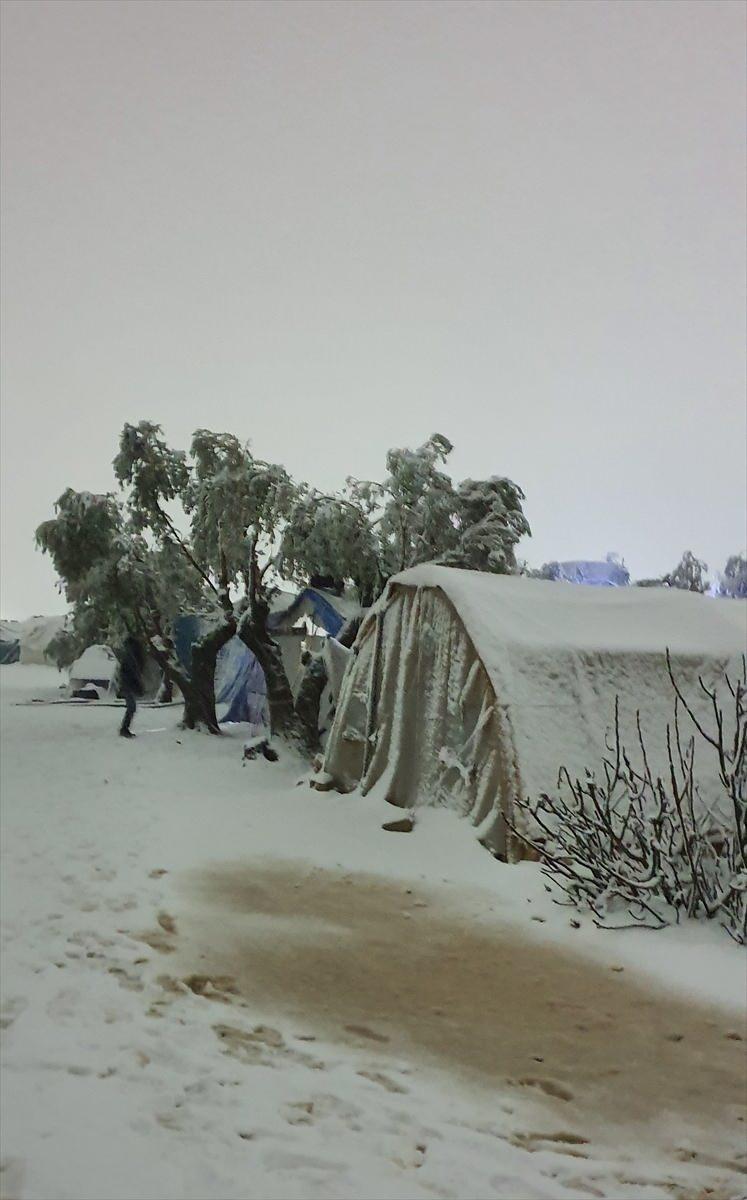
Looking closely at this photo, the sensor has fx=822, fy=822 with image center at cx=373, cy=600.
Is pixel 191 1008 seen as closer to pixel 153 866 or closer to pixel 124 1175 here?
pixel 124 1175

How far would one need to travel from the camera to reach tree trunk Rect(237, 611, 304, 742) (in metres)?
12.0

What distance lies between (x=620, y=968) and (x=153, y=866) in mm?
3569

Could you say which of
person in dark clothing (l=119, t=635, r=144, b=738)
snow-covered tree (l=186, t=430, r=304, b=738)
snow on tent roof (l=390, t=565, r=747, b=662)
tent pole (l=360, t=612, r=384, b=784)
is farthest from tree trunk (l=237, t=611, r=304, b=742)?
snow on tent roof (l=390, t=565, r=747, b=662)

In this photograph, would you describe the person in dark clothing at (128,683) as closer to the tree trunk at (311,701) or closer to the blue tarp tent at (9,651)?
the tree trunk at (311,701)

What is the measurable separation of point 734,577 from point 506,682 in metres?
17.9

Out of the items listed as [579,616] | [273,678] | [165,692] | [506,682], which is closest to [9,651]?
[165,692]

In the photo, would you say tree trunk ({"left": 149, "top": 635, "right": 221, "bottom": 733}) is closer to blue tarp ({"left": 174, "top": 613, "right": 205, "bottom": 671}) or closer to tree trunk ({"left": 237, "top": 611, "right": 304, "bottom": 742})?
tree trunk ({"left": 237, "top": 611, "right": 304, "bottom": 742})

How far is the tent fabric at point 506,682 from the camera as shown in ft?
21.8

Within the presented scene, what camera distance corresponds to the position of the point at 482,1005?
3924 millimetres

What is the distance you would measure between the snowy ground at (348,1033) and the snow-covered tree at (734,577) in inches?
681

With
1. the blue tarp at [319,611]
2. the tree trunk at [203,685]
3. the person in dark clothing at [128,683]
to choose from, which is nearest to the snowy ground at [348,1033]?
the person in dark clothing at [128,683]

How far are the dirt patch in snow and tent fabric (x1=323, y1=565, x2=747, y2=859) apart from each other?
1597 mm

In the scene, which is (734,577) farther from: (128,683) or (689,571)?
(128,683)

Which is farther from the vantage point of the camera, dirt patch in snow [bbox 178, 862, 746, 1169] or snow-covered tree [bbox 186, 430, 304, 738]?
snow-covered tree [bbox 186, 430, 304, 738]
